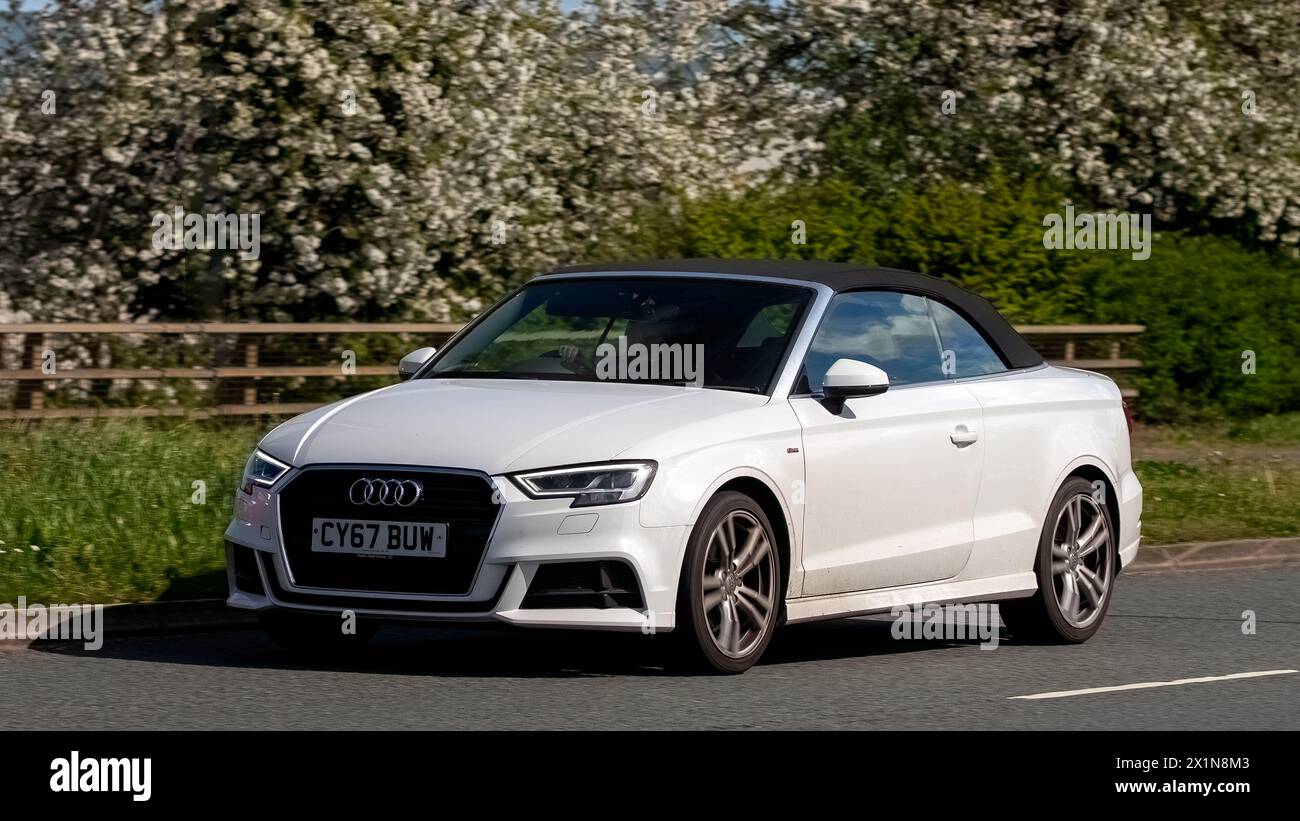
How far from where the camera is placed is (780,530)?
29.7ft

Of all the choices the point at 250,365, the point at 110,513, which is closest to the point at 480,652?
the point at 110,513

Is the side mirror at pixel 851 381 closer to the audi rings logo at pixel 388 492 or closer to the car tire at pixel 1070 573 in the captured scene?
the car tire at pixel 1070 573

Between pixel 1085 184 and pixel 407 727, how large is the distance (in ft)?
68.8

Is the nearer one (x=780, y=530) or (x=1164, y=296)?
(x=780, y=530)

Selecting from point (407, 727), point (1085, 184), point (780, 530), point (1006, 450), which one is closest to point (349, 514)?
point (407, 727)

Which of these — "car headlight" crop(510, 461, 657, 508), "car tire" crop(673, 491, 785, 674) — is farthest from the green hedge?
"car headlight" crop(510, 461, 657, 508)

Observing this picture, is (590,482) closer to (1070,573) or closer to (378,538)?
(378,538)

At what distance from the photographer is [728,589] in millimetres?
8789

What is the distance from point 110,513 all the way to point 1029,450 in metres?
5.20

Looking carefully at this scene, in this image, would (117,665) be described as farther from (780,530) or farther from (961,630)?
(961,630)

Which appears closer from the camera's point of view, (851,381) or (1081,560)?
(851,381)

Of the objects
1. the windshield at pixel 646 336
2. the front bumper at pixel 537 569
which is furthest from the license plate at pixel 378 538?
the windshield at pixel 646 336

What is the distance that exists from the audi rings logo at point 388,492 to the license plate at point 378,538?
87 millimetres

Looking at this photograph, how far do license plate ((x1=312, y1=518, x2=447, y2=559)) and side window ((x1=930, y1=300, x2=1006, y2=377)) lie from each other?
3.11m
